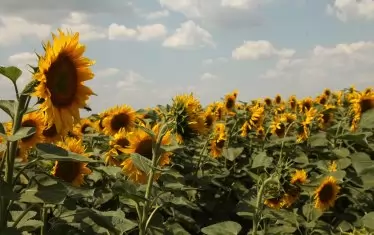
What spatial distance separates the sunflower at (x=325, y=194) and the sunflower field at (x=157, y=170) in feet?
0.03

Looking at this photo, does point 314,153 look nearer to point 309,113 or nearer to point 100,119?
point 309,113

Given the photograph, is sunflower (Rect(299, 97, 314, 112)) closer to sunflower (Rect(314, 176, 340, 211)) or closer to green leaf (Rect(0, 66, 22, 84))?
sunflower (Rect(314, 176, 340, 211))

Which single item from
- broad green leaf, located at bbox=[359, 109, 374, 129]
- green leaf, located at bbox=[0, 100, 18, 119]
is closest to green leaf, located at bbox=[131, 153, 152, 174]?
green leaf, located at bbox=[0, 100, 18, 119]

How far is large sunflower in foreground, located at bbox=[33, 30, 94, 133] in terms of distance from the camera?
2189 mm

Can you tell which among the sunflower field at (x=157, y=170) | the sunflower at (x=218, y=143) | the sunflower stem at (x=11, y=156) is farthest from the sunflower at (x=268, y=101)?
the sunflower stem at (x=11, y=156)

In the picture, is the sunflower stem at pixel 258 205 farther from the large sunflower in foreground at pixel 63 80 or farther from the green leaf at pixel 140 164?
the large sunflower in foreground at pixel 63 80

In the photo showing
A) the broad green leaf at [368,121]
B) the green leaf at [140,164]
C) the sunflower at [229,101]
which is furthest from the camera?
the sunflower at [229,101]

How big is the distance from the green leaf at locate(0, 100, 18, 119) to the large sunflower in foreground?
4.4 inches

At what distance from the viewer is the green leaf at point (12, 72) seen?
201 cm

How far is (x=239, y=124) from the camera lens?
6637mm

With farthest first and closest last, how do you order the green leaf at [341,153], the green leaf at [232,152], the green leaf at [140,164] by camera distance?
1. the green leaf at [232,152]
2. the green leaf at [341,153]
3. the green leaf at [140,164]

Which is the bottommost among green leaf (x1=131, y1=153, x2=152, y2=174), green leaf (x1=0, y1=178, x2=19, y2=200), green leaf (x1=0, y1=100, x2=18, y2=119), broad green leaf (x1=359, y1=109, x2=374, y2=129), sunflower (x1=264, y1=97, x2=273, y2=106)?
green leaf (x1=131, y1=153, x2=152, y2=174)

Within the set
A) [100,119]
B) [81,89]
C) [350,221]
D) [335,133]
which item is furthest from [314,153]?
[81,89]

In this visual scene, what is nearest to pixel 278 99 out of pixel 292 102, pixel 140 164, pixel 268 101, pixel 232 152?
pixel 268 101
